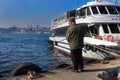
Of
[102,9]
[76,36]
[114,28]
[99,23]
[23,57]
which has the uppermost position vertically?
[102,9]

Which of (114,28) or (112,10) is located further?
(112,10)

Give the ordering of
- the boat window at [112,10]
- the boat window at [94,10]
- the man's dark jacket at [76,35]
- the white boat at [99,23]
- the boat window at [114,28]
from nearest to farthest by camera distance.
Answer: the man's dark jacket at [76,35], the white boat at [99,23], the boat window at [114,28], the boat window at [94,10], the boat window at [112,10]

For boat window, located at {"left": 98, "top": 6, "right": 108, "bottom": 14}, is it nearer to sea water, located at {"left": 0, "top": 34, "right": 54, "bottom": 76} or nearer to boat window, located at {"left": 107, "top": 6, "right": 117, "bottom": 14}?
boat window, located at {"left": 107, "top": 6, "right": 117, "bottom": 14}

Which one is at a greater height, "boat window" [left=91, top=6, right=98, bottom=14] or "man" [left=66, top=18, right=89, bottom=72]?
"boat window" [left=91, top=6, right=98, bottom=14]

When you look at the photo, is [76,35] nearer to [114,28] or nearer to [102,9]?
[114,28]

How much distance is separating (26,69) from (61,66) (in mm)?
1749

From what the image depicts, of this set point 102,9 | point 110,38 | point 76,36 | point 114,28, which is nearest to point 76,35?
point 76,36

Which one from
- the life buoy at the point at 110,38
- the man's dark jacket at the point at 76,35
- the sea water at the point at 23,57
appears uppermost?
the man's dark jacket at the point at 76,35

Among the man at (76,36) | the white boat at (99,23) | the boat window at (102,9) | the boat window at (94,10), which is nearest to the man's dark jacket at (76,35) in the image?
the man at (76,36)

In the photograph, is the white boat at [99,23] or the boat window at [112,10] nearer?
the white boat at [99,23]

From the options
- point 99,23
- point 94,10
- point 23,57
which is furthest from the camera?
point 23,57

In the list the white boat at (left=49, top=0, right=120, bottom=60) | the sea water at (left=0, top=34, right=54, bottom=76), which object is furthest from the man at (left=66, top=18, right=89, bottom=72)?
the sea water at (left=0, top=34, right=54, bottom=76)

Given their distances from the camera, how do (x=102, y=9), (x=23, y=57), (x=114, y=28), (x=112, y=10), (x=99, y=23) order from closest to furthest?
(x=99, y=23), (x=114, y=28), (x=102, y=9), (x=112, y=10), (x=23, y=57)

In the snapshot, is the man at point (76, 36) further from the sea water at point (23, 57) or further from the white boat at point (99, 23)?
the sea water at point (23, 57)
